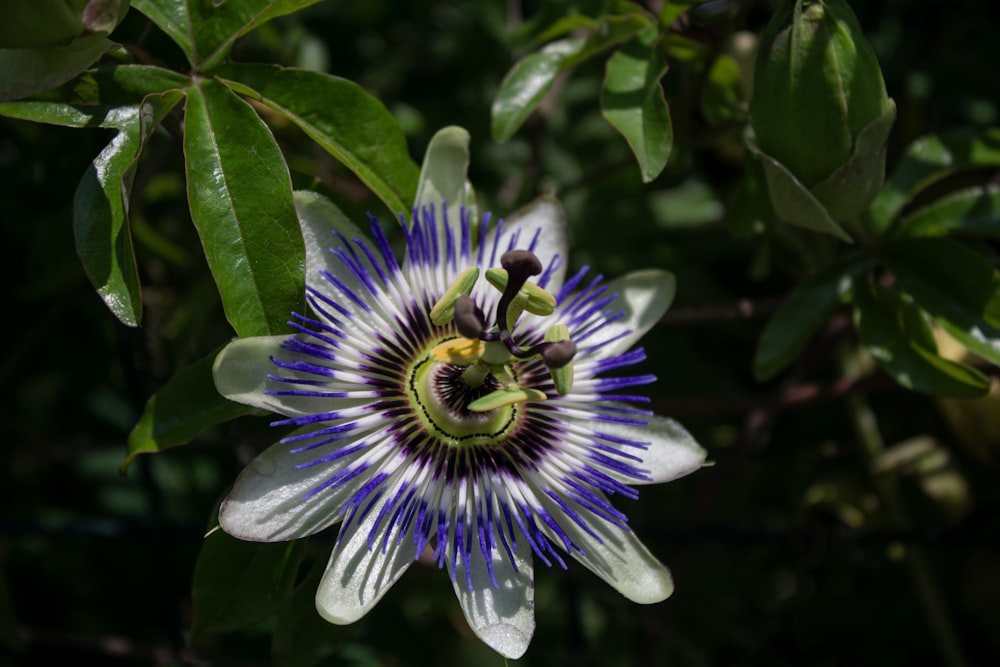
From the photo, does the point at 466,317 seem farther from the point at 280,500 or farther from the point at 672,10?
the point at 672,10

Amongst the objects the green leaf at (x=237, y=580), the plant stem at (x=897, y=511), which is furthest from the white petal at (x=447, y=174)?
the plant stem at (x=897, y=511)

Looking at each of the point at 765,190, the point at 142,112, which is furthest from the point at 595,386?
the point at 142,112

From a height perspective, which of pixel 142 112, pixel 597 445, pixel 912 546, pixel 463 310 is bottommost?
pixel 912 546

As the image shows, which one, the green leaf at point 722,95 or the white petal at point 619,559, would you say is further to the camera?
the green leaf at point 722,95

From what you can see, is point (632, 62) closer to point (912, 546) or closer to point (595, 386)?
point (595, 386)

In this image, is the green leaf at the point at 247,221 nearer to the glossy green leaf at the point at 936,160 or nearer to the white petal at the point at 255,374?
Answer: the white petal at the point at 255,374

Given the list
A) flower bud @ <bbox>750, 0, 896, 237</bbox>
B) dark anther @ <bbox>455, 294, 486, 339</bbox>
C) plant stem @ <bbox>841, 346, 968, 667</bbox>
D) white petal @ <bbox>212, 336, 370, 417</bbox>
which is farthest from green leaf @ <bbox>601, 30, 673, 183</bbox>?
plant stem @ <bbox>841, 346, 968, 667</bbox>
